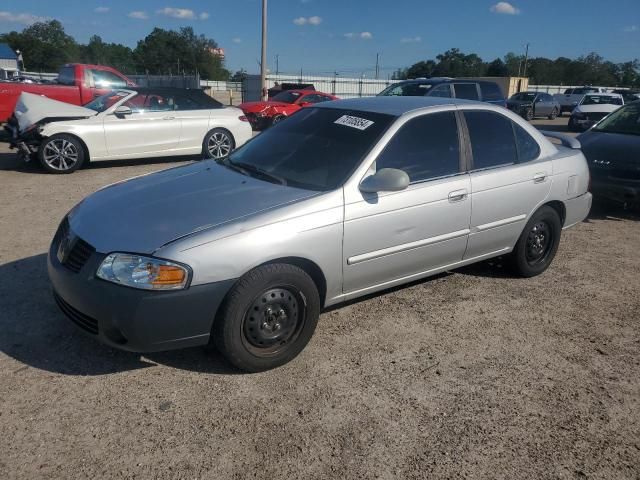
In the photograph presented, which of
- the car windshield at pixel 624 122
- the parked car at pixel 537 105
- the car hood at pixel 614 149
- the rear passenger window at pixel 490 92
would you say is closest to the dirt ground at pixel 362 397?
the car hood at pixel 614 149

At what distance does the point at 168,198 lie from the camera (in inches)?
131

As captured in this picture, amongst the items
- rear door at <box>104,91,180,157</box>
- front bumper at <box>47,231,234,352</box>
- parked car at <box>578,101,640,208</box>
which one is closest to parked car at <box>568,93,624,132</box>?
parked car at <box>578,101,640,208</box>

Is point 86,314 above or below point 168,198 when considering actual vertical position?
below

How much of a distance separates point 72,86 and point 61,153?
5.07 meters

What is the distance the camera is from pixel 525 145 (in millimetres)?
4461

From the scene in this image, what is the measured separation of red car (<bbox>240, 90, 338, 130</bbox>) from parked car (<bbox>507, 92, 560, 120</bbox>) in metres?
11.6

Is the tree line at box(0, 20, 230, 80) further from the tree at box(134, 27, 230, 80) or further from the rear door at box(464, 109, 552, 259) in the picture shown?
the rear door at box(464, 109, 552, 259)

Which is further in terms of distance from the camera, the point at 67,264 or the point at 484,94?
the point at 484,94

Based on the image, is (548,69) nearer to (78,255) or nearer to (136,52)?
(136,52)

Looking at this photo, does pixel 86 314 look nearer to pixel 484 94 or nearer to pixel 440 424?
pixel 440 424

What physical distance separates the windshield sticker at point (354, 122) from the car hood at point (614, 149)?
4.51 meters

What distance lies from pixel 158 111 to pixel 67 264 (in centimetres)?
711

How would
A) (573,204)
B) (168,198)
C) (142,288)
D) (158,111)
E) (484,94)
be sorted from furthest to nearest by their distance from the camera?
(484,94) → (158,111) → (573,204) → (168,198) → (142,288)

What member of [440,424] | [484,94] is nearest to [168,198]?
[440,424]
